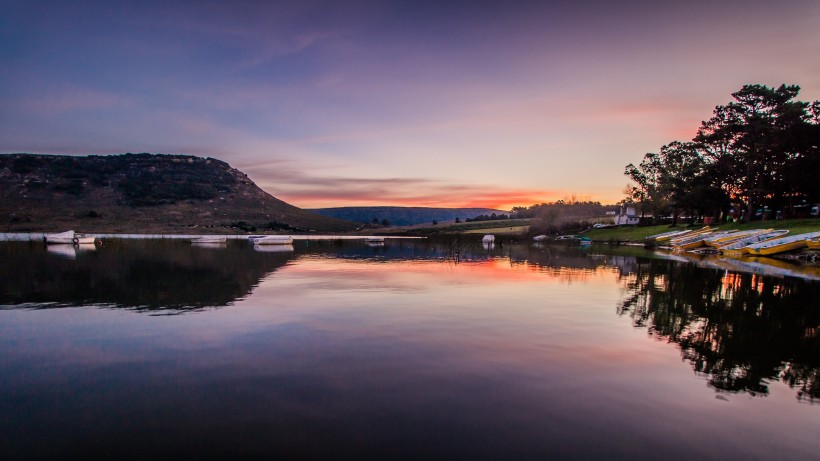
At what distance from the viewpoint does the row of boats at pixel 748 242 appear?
5038 centimetres

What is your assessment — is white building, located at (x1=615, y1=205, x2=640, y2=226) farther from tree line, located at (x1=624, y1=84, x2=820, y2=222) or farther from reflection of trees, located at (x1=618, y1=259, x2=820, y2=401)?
reflection of trees, located at (x1=618, y1=259, x2=820, y2=401)

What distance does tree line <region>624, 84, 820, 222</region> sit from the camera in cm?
6781

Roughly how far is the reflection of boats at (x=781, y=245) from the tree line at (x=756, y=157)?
2428 cm

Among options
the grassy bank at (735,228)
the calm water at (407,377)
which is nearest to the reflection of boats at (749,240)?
the grassy bank at (735,228)

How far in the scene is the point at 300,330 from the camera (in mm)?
16641

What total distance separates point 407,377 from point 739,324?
1531 centimetres

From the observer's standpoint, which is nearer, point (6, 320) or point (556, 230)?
point (6, 320)

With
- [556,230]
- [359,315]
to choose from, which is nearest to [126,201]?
[556,230]

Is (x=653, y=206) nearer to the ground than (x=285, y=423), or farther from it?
farther from it

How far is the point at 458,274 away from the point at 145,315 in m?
24.0

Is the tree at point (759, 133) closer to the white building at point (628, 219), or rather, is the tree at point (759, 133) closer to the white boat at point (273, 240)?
the white building at point (628, 219)

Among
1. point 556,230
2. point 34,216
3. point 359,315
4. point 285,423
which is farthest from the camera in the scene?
point 34,216

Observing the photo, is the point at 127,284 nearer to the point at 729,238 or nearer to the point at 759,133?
the point at 729,238

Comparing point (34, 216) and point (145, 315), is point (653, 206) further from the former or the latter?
point (34, 216)
